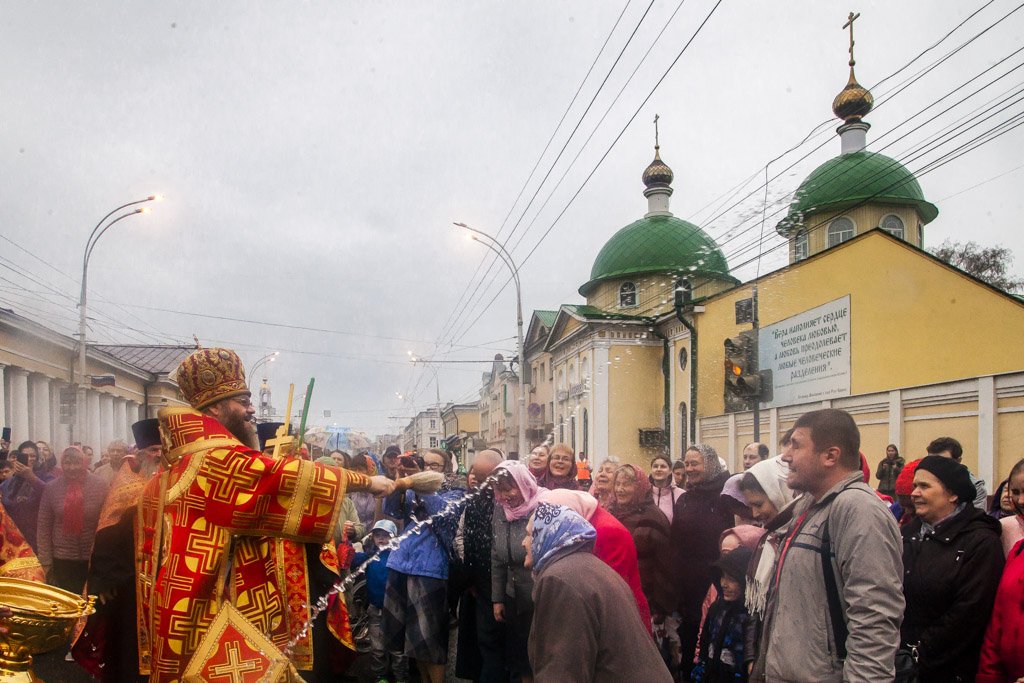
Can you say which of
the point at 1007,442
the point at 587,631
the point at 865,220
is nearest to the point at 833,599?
the point at 587,631

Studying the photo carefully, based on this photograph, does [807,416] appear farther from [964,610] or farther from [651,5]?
[651,5]

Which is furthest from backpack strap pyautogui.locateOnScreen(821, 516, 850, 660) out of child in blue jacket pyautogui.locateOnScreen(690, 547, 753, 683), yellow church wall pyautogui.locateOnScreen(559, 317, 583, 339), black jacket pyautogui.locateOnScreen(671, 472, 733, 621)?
yellow church wall pyautogui.locateOnScreen(559, 317, 583, 339)

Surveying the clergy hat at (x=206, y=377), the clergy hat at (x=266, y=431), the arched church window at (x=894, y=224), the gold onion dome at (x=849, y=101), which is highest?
the gold onion dome at (x=849, y=101)

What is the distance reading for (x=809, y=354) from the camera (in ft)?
62.3

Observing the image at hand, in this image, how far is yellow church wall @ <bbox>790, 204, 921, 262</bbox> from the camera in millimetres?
26219

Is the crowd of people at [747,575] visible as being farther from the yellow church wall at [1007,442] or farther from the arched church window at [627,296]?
the arched church window at [627,296]

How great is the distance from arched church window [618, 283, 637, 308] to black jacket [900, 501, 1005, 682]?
3394 centimetres

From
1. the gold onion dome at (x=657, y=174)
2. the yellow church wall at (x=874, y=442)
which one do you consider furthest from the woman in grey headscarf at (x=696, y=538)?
the gold onion dome at (x=657, y=174)

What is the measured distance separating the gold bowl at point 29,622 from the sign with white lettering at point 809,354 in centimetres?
1728

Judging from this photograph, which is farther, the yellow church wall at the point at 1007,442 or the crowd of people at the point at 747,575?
the yellow church wall at the point at 1007,442

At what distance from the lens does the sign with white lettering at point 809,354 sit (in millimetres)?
17891

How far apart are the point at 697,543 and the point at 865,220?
2476 centimetres

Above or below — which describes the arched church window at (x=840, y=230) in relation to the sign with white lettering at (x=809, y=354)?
above

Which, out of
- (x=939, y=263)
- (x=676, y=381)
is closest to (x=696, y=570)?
(x=939, y=263)
